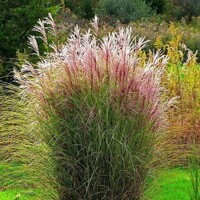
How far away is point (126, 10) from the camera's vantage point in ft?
75.6

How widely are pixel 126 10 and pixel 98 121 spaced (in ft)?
58.0

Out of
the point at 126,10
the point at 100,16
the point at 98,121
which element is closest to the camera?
the point at 98,121

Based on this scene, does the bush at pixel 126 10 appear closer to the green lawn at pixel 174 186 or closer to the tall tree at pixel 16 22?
the tall tree at pixel 16 22

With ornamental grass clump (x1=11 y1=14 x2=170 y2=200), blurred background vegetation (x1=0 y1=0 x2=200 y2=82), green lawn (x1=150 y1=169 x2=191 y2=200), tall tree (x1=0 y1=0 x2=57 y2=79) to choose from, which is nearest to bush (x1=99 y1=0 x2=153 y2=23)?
blurred background vegetation (x1=0 y1=0 x2=200 y2=82)

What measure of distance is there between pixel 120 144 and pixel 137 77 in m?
0.63

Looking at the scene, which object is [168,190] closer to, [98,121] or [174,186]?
[174,186]

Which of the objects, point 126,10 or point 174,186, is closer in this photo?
point 174,186

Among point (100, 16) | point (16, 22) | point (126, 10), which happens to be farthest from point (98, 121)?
point (126, 10)

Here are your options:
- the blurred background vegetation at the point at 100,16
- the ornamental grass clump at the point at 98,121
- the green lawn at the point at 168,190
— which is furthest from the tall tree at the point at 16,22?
the ornamental grass clump at the point at 98,121

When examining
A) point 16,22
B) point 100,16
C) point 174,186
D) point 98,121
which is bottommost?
point 100,16

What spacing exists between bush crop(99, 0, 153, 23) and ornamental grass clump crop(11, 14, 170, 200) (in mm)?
16496

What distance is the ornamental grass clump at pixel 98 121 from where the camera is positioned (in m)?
5.70

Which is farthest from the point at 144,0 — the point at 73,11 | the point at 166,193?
the point at 166,193

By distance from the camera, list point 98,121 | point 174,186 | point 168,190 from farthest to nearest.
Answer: point 174,186 < point 168,190 < point 98,121
